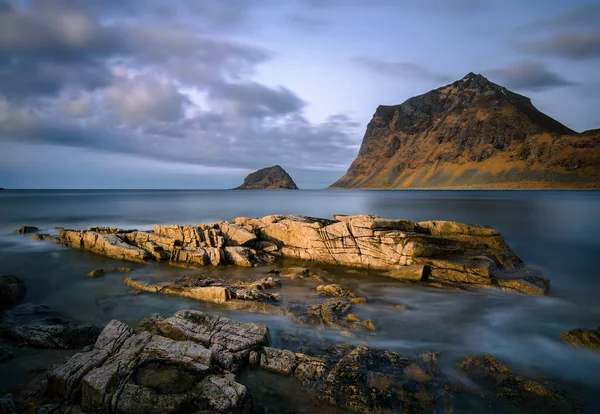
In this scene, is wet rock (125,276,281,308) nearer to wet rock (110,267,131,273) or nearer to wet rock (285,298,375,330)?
wet rock (285,298,375,330)

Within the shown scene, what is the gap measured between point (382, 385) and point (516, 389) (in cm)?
338

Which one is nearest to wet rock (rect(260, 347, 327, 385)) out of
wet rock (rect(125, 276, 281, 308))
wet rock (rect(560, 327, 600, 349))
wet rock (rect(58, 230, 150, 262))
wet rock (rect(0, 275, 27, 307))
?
wet rock (rect(125, 276, 281, 308))

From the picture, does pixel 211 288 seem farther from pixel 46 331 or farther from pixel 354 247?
pixel 354 247

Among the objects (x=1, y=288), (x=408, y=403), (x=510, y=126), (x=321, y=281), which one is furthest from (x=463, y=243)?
(x=510, y=126)

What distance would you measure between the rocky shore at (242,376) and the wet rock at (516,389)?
2cm

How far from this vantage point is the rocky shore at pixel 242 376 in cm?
670

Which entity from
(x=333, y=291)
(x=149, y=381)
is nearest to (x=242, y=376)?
(x=149, y=381)

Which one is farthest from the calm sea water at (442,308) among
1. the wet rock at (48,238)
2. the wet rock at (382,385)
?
the wet rock at (48,238)

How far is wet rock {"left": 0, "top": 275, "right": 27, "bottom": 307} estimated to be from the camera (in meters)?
14.2

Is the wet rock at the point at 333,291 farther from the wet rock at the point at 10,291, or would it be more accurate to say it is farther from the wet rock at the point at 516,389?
the wet rock at the point at 10,291

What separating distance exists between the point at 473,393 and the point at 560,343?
546cm

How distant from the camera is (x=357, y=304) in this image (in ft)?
46.5

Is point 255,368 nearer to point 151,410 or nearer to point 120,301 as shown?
point 151,410

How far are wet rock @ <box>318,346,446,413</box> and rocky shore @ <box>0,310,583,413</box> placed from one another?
0.02 m
